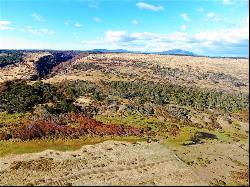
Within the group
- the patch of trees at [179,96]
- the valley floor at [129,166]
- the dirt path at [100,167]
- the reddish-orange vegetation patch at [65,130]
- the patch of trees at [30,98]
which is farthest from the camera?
the patch of trees at [179,96]

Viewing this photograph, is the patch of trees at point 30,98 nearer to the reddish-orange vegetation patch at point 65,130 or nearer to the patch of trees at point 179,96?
the reddish-orange vegetation patch at point 65,130

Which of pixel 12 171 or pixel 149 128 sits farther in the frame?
pixel 149 128

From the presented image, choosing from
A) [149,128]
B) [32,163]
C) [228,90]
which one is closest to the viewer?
[32,163]

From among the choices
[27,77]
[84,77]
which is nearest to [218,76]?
[84,77]

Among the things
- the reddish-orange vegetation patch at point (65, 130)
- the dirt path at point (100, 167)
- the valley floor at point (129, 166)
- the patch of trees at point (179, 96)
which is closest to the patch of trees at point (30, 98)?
the reddish-orange vegetation patch at point (65, 130)

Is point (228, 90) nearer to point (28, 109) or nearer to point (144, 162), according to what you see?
point (28, 109)

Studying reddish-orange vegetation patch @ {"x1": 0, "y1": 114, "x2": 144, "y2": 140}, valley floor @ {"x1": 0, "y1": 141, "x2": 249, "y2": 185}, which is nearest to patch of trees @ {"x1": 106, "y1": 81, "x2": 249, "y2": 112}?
reddish-orange vegetation patch @ {"x1": 0, "y1": 114, "x2": 144, "y2": 140}

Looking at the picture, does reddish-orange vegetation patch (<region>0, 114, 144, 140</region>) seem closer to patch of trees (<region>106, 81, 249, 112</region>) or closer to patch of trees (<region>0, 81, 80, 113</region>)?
patch of trees (<region>0, 81, 80, 113</region>)
